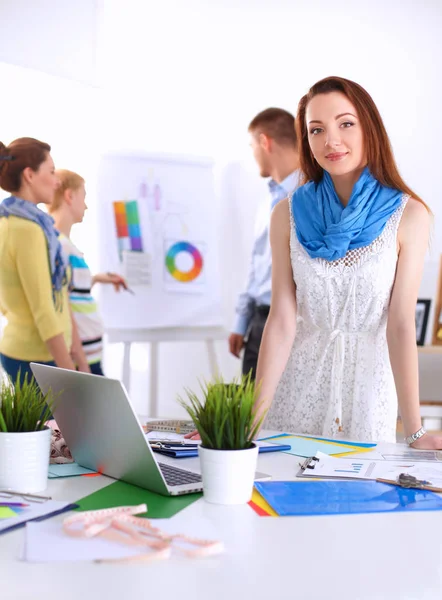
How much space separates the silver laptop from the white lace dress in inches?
29.4

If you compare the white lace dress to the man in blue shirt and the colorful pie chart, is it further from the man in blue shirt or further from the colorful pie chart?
the colorful pie chart

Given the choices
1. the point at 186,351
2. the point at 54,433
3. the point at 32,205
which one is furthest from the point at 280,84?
the point at 54,433

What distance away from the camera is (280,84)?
16.3 feet

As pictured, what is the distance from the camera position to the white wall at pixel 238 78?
4.76m

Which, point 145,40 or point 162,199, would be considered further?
point 145,40

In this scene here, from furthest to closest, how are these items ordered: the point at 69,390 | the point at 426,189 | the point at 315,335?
the point at 426,189 → the point at 315,335 → the point at 69,390

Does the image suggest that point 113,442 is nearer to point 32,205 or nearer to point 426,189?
point 32,205

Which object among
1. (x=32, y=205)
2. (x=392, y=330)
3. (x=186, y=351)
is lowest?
(x=186, y=351)

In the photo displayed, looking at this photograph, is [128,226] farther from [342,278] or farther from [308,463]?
[308,463]

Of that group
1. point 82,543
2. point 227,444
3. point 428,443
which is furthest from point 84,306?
point 82,543

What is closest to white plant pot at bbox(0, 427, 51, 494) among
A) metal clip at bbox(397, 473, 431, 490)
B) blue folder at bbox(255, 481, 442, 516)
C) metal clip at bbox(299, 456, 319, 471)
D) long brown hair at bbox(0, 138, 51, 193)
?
blue folder at bbox(255, 481, 442, 516)

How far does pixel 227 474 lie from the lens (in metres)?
1.01

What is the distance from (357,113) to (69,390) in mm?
1016

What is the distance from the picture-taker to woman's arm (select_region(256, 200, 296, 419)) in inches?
70.1
